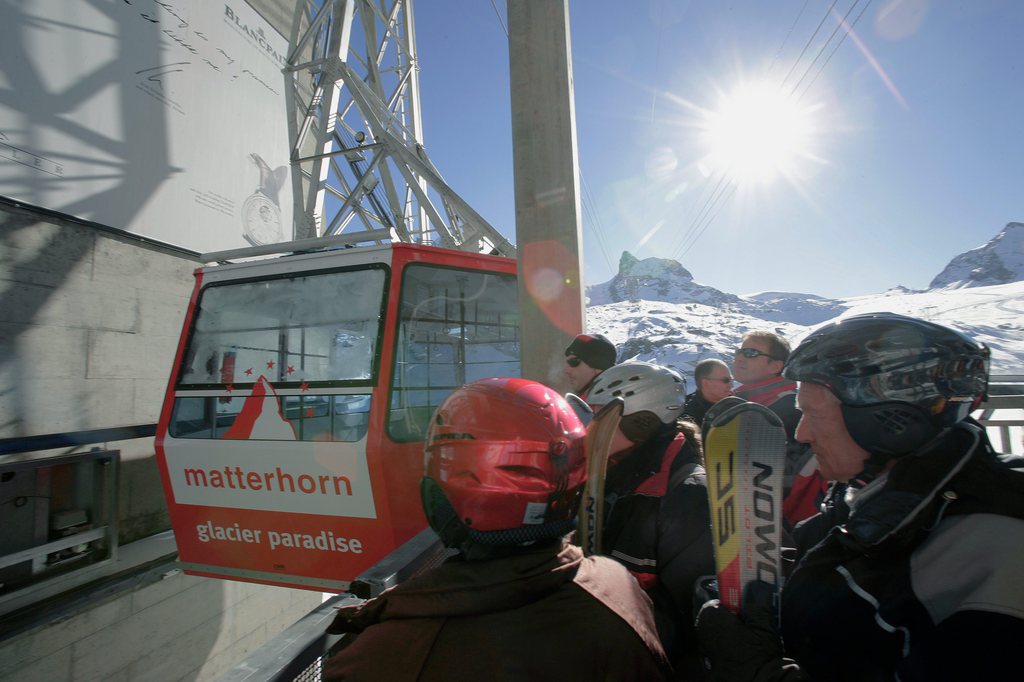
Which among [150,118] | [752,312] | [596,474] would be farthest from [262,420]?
[752,312]

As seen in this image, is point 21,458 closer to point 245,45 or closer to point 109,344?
point 109,344

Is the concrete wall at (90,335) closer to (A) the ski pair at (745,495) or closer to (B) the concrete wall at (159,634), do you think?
(B) the concrete wall at (159,634)

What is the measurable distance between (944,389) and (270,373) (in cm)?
357

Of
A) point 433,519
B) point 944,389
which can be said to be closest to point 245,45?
point 433,519

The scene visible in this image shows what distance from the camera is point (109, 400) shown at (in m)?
4.57

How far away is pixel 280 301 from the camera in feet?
11.5

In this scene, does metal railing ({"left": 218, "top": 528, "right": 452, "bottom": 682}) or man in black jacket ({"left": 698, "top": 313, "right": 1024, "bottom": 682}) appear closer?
man in black jacket ({"left": 698, "top": 313, "right": 1024, "bottom": 682})

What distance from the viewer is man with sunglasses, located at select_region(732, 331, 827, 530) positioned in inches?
79.7

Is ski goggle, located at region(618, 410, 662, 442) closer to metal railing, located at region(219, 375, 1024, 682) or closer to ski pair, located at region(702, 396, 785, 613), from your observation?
ski pair, located at region(702, 396, 785, 613)

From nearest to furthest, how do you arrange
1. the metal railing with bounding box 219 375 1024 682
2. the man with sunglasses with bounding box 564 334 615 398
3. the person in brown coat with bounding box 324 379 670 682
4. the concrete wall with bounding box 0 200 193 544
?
the person in brown coat with bounding box 324 379 670 682
the metal railing with bounding box 219 375 1024 682
the man with sunglasses with bounding box 564 334 615 398
the concrete wall with bounding box 0 200 193 544

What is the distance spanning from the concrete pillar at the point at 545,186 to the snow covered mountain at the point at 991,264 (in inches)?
3890

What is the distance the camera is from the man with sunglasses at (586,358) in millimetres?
2922

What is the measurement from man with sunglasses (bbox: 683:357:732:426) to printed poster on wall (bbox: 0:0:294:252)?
19.8 feet

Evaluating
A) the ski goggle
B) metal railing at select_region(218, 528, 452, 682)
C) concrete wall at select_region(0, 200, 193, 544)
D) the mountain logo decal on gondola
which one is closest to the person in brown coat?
metal railing at select_region(218, 528, 452, 682)
